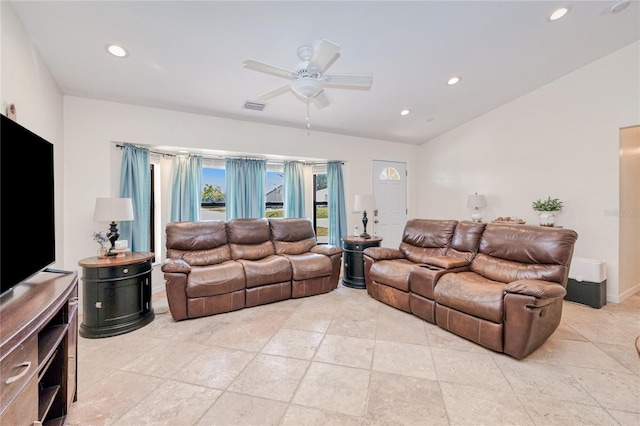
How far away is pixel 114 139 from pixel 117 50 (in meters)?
1.31

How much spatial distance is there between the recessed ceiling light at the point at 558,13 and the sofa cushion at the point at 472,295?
2.61 meters

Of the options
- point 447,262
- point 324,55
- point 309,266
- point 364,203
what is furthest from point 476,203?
point 324,55

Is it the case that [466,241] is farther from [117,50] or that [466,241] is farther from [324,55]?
[117,50]

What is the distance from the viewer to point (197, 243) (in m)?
3.67

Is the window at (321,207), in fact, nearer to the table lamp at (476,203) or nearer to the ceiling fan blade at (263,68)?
the table lamp at (476,203)

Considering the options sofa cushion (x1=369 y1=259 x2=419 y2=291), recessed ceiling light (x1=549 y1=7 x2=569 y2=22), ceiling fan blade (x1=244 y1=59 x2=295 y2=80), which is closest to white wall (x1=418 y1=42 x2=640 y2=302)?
recessed ceiling light (x1=549 y1=7 x2=569 y2=22)

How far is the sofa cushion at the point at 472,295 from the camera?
7.64 ft

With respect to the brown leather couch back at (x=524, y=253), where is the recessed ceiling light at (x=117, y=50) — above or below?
above

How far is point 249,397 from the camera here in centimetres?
182

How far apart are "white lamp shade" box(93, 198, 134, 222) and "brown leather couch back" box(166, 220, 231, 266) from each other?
74cm

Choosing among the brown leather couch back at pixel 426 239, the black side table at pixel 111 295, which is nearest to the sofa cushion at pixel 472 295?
the brown leather couch back at pixel 426 239

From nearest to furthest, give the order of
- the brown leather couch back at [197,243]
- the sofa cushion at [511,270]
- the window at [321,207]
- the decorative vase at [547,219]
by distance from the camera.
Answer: the sofa cushion at [511,270] → the brown leather couch back at [197,243] → the decorative vase at [547,219] → the window at [321,207]

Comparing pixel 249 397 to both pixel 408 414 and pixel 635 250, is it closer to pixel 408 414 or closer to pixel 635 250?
pixel 408 414

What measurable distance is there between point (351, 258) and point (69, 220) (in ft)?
12.0
